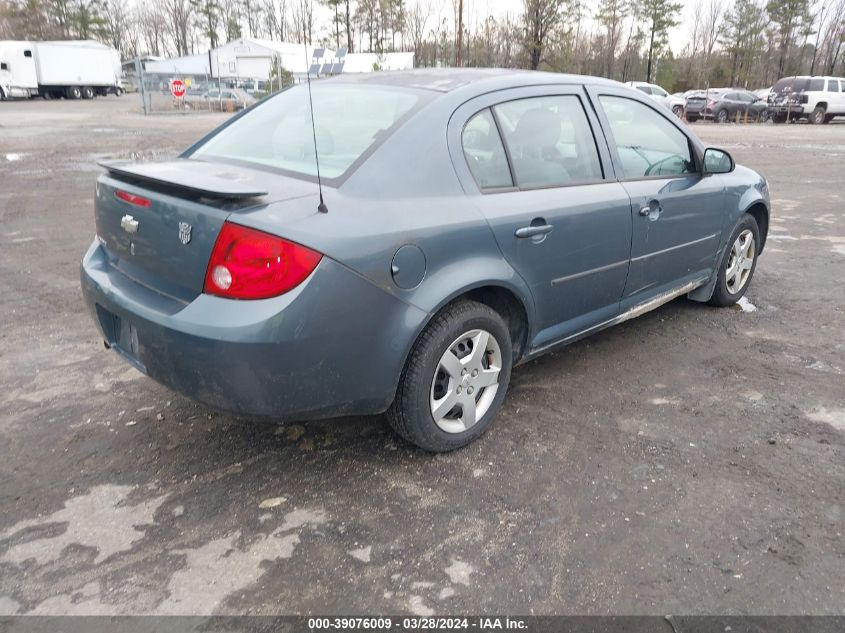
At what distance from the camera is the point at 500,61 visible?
5056cm

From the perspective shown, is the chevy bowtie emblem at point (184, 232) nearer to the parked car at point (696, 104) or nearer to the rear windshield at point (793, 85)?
the parked car at point (696, 104)

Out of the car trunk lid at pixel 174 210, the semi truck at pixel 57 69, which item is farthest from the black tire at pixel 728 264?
the semi truck at pixel 57 69

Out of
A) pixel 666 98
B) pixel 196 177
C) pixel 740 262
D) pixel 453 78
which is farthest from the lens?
pixel 666 98

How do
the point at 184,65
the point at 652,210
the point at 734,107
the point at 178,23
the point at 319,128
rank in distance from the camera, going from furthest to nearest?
the point at 178,23 < the point at 184,65 < the point at 734,107 < the point at 652,210 < the point at 319,128

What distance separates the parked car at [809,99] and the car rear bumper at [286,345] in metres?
33.4

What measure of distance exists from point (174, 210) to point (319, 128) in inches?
35.5

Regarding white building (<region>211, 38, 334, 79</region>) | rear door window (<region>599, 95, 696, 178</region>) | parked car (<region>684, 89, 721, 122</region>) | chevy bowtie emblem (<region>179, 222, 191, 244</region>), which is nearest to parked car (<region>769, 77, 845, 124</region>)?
parked car (<region>684, 89, 721, 122</region>)

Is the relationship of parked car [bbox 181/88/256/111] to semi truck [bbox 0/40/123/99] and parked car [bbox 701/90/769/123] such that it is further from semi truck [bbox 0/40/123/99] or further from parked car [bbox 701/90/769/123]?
parked car [bbox 701/90/769/123]

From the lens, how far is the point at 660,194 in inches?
153

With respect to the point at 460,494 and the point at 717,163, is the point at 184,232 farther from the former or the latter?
the point at 717,163

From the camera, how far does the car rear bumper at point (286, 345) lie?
7.80 ft

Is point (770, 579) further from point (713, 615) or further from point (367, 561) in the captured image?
point (367, 561)

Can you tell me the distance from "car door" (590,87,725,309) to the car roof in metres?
0.36

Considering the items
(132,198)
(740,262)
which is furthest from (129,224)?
(740,262)
